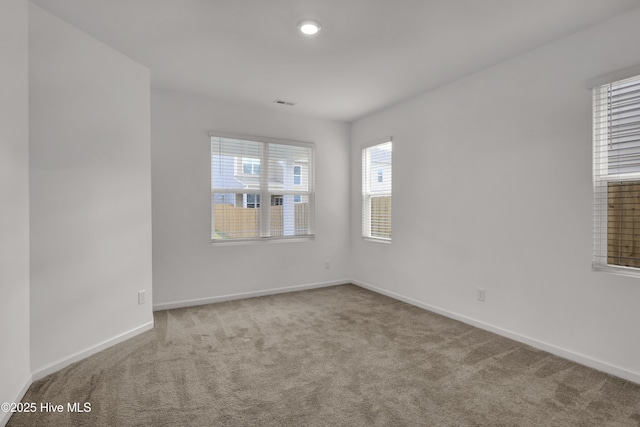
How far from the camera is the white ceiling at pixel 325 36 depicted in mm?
2260

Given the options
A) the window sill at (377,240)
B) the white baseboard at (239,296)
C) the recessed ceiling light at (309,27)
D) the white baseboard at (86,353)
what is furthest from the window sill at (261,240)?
the recessed ceiling light at (309,27)

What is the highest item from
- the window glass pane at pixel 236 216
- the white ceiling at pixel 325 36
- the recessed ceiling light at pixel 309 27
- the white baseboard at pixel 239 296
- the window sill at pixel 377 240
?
the white ceiling at pixel 325 36

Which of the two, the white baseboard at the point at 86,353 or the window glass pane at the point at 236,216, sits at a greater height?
the window glass pane at the point at 236,216

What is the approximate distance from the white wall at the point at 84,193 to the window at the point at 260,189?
1.11 meters

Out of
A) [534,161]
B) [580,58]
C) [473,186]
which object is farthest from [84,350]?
[580,58]

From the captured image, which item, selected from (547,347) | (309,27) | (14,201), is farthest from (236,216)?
(547,347)

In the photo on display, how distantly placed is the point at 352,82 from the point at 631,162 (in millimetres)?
2521

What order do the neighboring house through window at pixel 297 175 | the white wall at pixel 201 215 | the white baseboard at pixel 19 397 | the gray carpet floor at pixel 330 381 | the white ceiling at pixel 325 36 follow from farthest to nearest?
the neighboring house through window at pixel 297 175
the white wall at pixel 201 215
the white ceiling at pixel 325 36
the gray carpet floor at pixel 330 381
the white baseboard at pixel 19 397

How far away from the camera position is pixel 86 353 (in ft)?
8.64

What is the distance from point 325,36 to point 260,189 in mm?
2377

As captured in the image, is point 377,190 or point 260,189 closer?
point 260,189

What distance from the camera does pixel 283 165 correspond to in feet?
15.6

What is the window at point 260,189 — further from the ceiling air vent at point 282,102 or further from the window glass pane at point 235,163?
the ceiling air vent at point 282,102

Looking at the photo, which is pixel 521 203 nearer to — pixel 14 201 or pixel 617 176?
pixel 617 176
